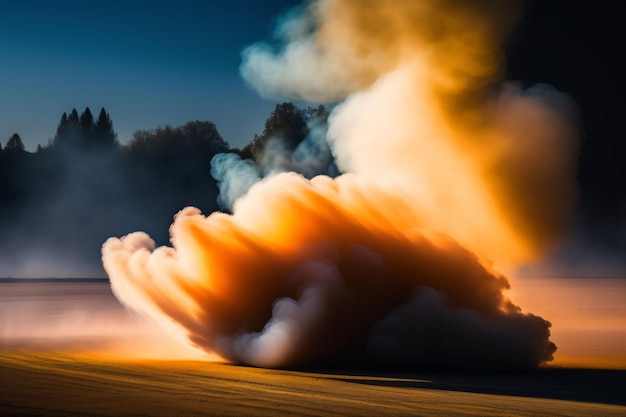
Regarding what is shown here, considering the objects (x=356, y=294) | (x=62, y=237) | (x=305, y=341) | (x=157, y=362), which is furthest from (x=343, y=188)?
(x=62, y=237)

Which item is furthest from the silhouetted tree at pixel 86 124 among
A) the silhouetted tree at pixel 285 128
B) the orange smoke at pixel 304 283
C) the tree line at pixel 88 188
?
the orange smoke at pixel 304 283

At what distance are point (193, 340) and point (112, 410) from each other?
12482mm

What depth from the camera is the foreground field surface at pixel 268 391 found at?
50.2ft

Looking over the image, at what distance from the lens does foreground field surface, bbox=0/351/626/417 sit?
15.3 meters

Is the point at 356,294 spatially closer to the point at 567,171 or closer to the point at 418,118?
the point at 418,118

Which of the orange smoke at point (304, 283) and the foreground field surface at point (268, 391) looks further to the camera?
the orange smoke at point (304, 283)

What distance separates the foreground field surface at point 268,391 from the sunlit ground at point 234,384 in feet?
0.08

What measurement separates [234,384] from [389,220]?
1133 cm

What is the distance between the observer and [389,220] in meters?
29.6

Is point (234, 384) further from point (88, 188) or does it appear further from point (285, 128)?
point (88, 188)

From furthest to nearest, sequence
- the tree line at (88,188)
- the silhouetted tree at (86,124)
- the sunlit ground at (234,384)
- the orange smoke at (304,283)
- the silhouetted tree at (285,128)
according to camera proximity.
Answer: the silhouetted tree at (86,124) < the tree line at (88,188) < the silhouetted tree at (285,128) < the orange smoke at (304,283) < the sunlit ground at (234,384)

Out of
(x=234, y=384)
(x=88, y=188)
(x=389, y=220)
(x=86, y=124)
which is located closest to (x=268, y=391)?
(x=234, y=384)

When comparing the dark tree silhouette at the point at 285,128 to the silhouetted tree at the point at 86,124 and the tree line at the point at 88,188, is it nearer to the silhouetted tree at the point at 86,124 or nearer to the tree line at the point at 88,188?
the tree line at the point at 88,188

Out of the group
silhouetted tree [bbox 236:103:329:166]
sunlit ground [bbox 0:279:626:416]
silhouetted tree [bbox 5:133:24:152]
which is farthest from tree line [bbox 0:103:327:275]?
sunlit ground [bbox 0:279:626:416]
